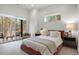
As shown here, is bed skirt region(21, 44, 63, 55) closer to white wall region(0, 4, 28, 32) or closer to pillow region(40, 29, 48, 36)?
pillow region(40, 29, 48, 36)

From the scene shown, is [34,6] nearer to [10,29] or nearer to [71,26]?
[10,29]

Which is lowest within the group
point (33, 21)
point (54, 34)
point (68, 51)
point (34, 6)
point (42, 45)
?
point (68, 51)

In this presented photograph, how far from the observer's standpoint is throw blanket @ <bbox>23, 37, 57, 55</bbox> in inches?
68.4

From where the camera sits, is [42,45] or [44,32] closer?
[42,45]

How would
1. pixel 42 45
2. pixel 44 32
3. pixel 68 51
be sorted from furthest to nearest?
pixel 44 32 < pixel 68 51 < pixel 42 45

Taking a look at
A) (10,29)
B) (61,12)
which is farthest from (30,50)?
(61,12)

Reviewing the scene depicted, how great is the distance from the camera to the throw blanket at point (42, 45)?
5.70 feet

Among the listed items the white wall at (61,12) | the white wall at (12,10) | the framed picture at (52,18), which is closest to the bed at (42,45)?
the white wall at (61,12)

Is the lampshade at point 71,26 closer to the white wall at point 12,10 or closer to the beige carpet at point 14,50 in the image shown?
the beige carpet at point 14,50

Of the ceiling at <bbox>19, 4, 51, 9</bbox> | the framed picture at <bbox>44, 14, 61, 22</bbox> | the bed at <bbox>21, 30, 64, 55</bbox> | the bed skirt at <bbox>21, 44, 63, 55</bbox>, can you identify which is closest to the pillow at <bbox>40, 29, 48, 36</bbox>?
the bed at <bbox>21, 30, 64, 55</bbox>

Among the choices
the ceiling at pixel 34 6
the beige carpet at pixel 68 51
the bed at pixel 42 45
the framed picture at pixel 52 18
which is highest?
the ceiling at pixel 34 6

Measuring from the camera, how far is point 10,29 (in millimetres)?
1886

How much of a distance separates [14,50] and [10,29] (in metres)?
0.50
